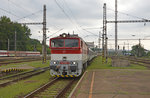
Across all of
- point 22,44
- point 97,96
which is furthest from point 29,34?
point 97,96

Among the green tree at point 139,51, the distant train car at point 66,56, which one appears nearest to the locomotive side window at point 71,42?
the distant train car at point 66,56

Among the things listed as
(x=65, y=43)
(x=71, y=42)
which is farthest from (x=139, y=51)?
(x=65, y=43)

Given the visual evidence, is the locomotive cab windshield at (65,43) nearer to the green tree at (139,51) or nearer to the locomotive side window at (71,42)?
the locomotive side window at (71,42)

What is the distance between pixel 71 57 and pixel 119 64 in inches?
423

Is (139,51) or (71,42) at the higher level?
(71,42)

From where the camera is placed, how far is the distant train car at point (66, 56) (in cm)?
1309

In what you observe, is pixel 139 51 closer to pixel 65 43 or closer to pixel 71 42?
pixel 71 42

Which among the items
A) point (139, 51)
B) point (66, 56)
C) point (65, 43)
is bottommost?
point (66, 56)

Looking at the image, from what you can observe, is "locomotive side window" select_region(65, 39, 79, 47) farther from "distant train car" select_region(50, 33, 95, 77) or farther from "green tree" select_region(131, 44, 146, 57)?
"green tree" select_region(131, 44, 146, 57)

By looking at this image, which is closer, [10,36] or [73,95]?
[73,95]

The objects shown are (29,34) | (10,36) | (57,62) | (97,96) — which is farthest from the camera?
(29,34)

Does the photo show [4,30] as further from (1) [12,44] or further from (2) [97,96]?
(2) [97,96]

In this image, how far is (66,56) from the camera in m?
13.4

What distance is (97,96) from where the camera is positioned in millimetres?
7324
